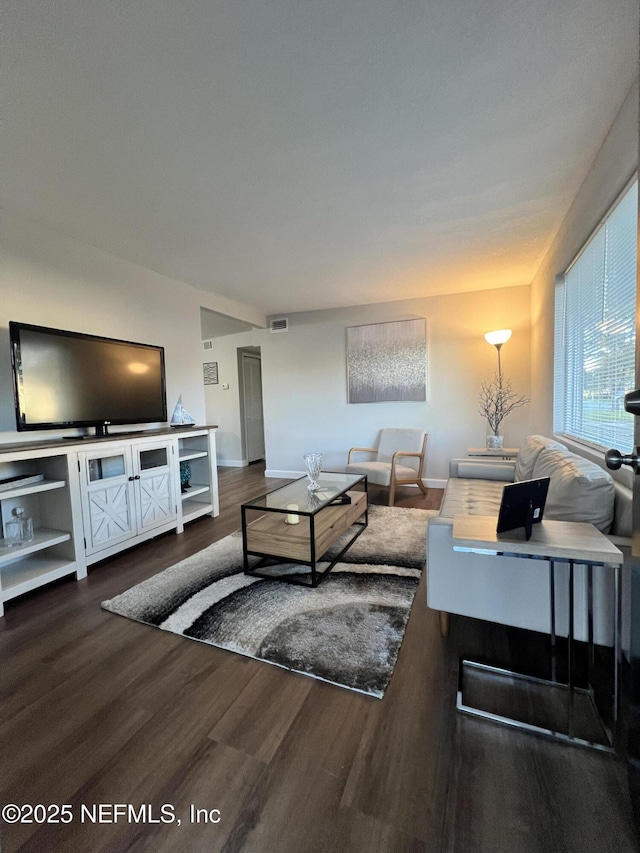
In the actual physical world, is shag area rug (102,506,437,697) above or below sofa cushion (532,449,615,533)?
below

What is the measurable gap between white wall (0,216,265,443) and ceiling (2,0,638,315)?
189 millimetres

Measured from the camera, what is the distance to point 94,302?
287 centimetres

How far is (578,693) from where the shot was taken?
4.30 feet

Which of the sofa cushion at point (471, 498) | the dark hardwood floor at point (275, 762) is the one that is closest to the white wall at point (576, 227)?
the sofa cushion at point (471, 498)

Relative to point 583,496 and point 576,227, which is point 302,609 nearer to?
point 583,496

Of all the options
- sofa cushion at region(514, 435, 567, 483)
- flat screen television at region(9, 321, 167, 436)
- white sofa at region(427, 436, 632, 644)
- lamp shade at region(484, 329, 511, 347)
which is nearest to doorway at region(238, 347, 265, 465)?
flat screen television at region(9, 321, 167, 436)

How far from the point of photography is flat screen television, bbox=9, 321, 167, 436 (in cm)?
221

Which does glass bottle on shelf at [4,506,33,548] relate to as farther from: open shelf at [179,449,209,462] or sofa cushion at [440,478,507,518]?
sofa cushion at [440,478,507,518]

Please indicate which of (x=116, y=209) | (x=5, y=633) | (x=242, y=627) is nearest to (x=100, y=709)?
(x=242, y=627)

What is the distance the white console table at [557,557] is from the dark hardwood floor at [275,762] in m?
0.04

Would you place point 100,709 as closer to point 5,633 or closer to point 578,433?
point 5,633

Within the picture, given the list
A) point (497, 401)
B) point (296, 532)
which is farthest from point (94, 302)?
point (497, 401)

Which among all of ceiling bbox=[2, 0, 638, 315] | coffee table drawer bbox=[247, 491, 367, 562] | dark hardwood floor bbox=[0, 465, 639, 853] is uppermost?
ceiling bbox=[2, 0, 638, 315]

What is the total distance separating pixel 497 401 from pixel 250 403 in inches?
163
